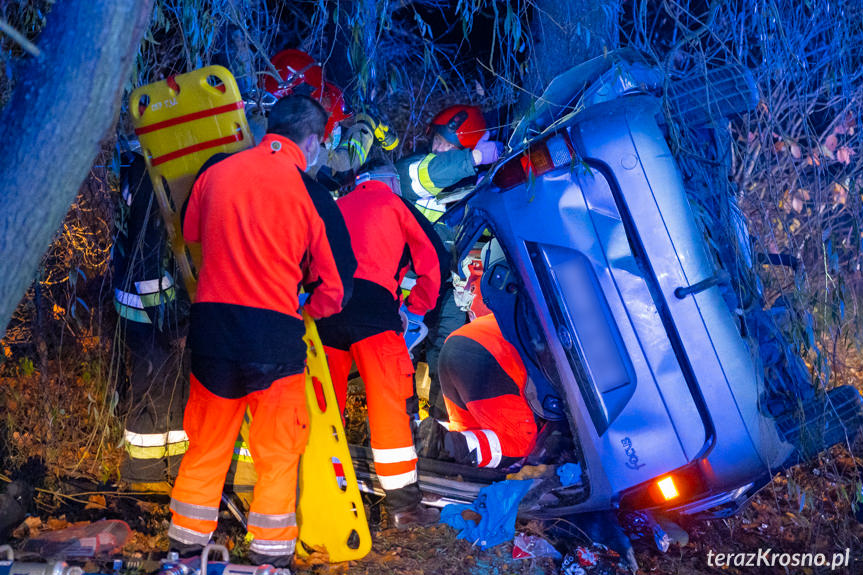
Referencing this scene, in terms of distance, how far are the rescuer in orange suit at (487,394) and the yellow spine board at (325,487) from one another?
74cm

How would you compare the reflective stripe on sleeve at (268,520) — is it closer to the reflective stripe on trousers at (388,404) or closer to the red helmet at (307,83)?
the reflective stripe on trousers at (388,404)

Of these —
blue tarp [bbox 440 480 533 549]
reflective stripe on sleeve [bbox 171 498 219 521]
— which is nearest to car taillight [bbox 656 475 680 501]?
blue tarp [bbox 440 480 533 549]

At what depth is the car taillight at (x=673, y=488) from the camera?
296cm


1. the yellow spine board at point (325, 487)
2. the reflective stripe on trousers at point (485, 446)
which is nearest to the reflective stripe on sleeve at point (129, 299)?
the yellow spine board at point (325, 487)

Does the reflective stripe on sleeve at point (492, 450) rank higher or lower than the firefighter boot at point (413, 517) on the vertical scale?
higher

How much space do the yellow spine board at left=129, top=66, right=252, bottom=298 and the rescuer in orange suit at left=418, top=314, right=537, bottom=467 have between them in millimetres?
1611

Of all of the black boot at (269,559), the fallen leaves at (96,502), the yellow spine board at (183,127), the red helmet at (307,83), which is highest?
the red helmet at (307,83)

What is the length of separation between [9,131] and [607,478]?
105 inches

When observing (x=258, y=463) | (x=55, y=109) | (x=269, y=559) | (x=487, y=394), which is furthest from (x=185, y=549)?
(x=55, y=109)

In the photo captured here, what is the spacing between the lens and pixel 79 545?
2938 mm

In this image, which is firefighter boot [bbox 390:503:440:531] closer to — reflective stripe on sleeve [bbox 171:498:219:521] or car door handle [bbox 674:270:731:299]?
reflective stripe on sleeve [bbox 171:498:219:521]

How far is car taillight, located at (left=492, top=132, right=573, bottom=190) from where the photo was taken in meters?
3.01

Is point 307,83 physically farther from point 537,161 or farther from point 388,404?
point 388,404

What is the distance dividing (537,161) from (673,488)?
1580 millimetres
